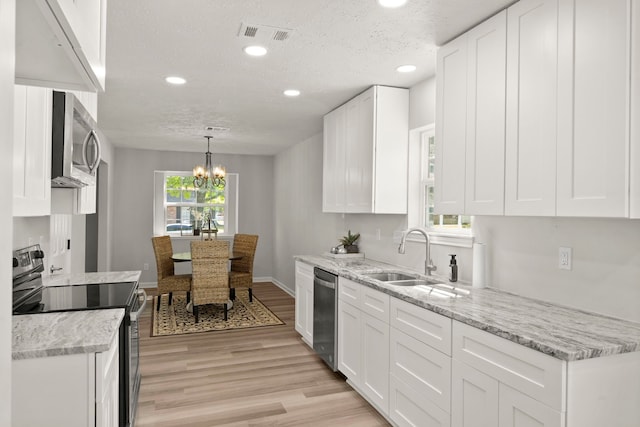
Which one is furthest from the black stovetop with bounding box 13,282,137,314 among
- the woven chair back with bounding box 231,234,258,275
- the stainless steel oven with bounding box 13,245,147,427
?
the woven chair back with bounding box 231,234,258,275

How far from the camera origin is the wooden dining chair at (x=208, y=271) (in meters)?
5.15

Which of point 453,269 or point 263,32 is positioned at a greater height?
point 263,32

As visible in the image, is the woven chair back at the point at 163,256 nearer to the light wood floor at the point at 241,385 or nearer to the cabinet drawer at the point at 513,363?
the light wood floor at the point at 241,385

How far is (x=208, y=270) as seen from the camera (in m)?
5.20

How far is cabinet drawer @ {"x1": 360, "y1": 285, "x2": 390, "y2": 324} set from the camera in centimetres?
281

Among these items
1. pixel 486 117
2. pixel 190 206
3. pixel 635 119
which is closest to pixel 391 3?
pixel 486 117

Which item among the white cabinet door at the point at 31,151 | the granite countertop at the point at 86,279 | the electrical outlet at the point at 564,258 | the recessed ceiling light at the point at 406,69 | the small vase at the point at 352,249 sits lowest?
the granite countertop at the point at 86,279

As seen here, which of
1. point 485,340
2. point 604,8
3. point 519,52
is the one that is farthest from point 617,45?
point 485,340

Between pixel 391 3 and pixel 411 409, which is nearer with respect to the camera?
pixel 391 3

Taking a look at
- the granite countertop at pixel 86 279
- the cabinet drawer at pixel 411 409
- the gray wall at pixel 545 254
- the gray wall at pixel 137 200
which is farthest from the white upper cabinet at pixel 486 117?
the gray wall at pixel 137 200

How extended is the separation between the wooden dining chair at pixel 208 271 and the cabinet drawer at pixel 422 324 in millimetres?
2968

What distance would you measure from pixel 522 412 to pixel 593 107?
4.14 ft

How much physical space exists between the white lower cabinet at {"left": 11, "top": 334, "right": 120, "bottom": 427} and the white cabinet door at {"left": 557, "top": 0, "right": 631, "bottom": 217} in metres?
2.03

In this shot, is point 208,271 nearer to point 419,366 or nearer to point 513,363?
point 419,366
